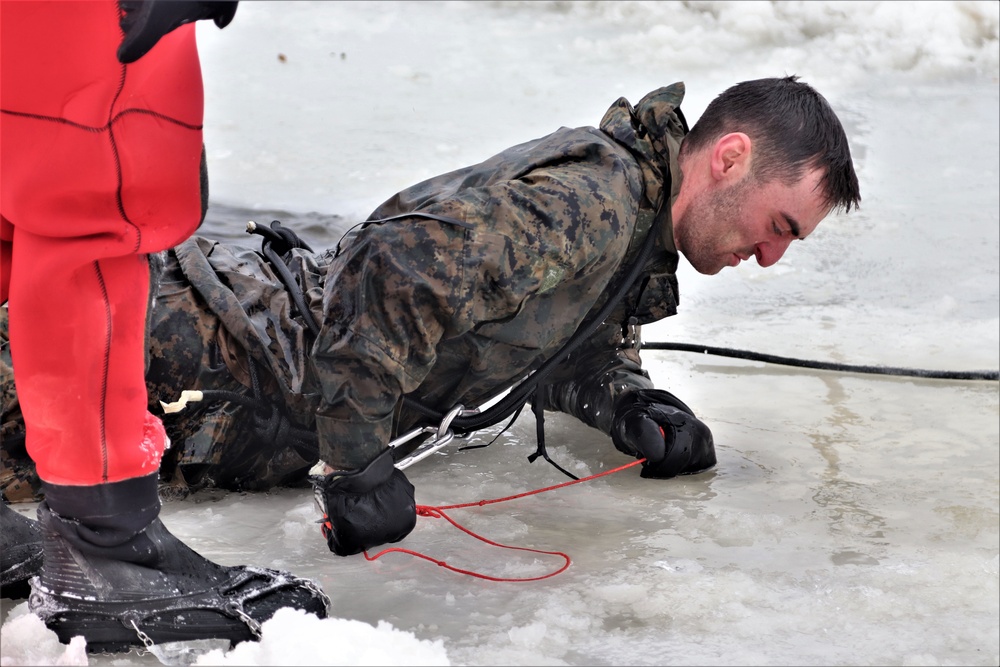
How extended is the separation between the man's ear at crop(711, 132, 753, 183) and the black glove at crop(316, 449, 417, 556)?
809 millimetres

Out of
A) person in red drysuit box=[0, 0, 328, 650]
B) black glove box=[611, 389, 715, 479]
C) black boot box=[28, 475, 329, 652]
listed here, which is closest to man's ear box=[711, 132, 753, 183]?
black glove box=[611, 389, 715, 479]

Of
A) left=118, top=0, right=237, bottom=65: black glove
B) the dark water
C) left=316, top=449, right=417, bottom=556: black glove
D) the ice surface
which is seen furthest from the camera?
the dark water

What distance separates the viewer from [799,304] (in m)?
3.71

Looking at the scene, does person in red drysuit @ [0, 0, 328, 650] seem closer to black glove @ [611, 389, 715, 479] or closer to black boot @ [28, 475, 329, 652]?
black boot @ [28, 475, 329, 652]

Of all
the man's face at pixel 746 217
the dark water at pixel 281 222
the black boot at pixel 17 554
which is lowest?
the black boot at pixel 17 554

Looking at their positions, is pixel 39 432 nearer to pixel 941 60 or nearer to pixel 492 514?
pixel 492 514

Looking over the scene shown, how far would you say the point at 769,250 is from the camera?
2.19 meters

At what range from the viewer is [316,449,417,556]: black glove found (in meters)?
1.89

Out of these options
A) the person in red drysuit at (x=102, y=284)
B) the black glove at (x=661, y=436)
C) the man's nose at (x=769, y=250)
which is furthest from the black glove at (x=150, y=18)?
the black glove at (x=661, y=436)

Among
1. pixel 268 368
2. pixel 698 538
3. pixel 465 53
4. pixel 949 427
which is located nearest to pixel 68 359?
pixel 268 368

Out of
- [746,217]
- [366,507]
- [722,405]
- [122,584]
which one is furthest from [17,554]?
[722,405]

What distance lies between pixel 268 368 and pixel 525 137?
3.12 meters

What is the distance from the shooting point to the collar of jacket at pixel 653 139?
208 cm

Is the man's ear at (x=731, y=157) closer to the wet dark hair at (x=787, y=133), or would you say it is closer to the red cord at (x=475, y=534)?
the wet dark hair at (x=787, y=133)
